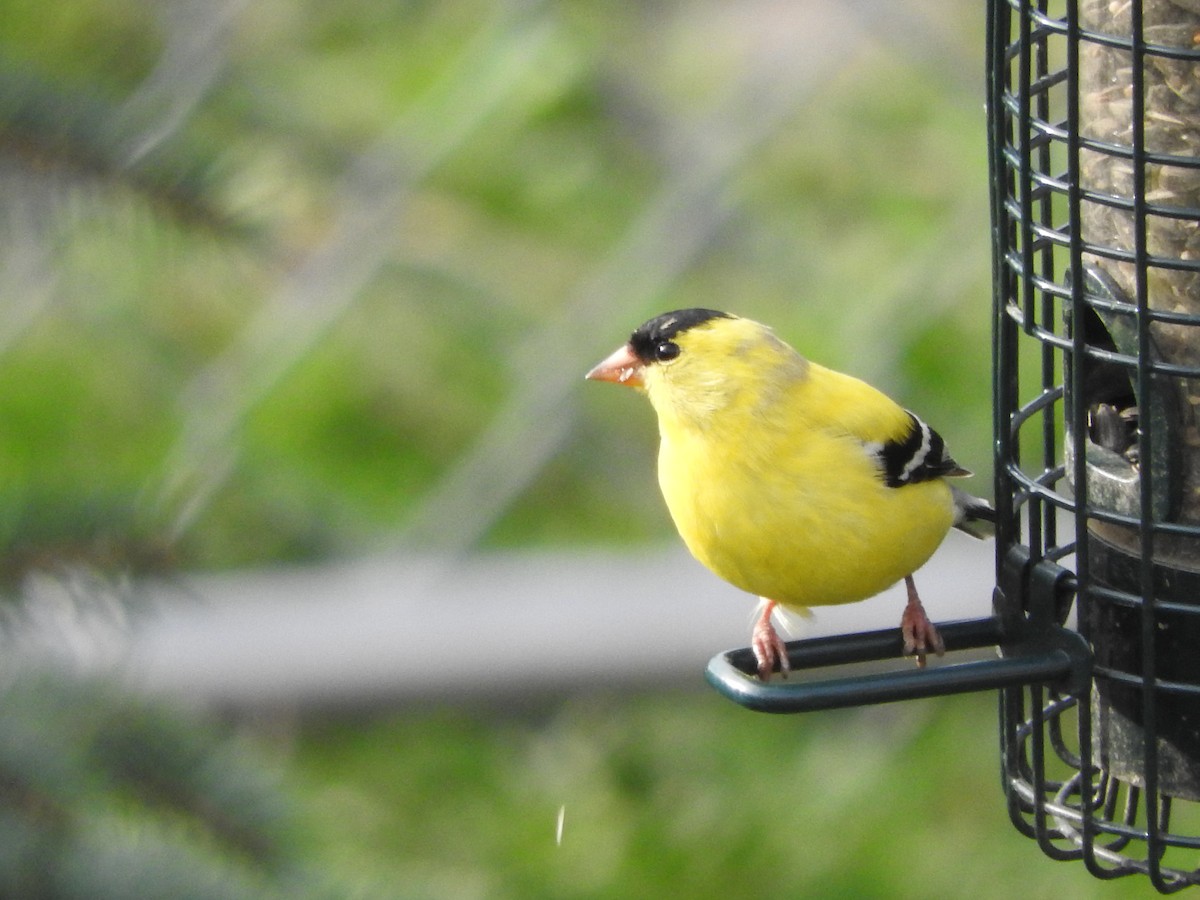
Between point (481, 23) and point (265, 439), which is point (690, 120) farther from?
point (265, 439)

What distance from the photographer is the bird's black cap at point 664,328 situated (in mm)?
2508

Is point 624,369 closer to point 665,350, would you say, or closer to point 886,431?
point 665,350

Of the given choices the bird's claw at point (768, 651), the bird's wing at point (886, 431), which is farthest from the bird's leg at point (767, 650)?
the bird's wing at point (886, 431)

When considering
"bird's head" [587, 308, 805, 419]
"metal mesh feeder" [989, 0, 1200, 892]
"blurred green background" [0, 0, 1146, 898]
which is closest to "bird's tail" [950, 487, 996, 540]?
"metal mesh feeder" [989, 0, 1200, 892]

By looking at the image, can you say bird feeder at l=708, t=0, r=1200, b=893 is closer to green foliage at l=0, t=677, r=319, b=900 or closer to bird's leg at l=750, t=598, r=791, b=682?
bird's leg at l=750, t=598, r=791, b=682

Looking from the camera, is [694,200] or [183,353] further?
[183,353]

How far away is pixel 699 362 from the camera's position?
245cm

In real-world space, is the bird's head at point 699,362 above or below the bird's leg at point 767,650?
above

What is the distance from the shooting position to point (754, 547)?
2.21 meters

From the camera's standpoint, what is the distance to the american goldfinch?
7.26 ft

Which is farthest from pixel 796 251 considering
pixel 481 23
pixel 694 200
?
pixel 481 23

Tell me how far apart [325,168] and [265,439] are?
2.66 ft

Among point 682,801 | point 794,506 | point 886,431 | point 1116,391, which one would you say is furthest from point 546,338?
point 1116,391

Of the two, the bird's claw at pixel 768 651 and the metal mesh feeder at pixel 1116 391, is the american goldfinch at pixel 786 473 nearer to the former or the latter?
the bird's claw at pixel 768 651
